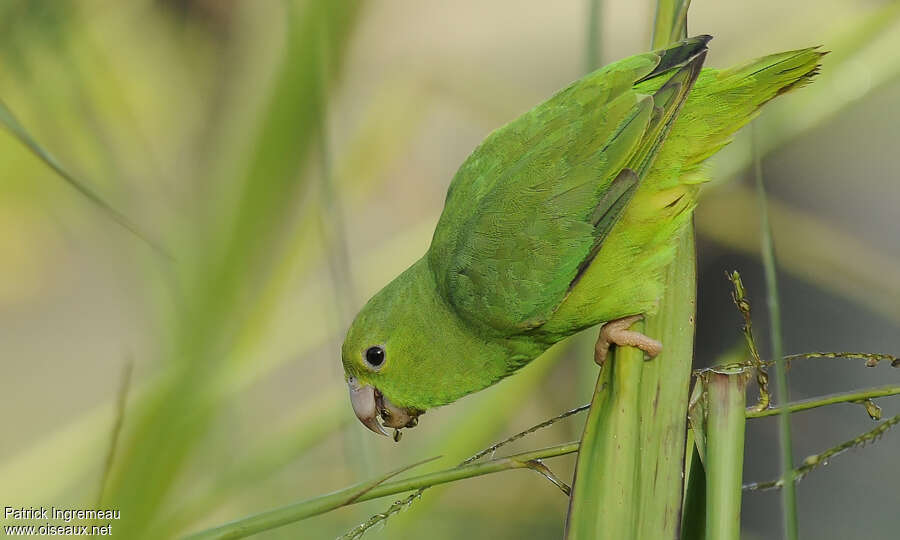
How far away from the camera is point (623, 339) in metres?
1.49

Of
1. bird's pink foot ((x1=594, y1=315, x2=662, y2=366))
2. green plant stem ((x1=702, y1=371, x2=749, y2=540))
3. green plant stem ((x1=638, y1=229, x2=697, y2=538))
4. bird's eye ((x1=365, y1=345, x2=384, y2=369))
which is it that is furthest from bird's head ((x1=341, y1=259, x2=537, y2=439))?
green plant stem ((x1=702, y1=371, x2=749, y2=540))

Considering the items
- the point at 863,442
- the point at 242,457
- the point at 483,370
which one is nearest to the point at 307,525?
the point at 242,457

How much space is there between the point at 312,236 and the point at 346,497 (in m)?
1.25

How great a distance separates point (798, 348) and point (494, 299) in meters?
1.84

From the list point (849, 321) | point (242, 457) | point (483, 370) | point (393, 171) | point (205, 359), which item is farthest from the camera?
point (393, 171)

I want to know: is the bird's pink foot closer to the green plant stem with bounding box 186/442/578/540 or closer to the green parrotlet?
the green parrotlet

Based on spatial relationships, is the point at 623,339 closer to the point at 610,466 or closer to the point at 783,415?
the point at 610,466

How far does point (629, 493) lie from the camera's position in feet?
3.48

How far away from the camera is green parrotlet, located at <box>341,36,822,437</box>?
5.71 ft

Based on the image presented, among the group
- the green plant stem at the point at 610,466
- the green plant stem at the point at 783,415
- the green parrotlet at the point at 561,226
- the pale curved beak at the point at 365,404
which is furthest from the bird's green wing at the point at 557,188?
the green plant stem at the point at 783,415

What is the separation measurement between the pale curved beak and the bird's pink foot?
1.88 ft

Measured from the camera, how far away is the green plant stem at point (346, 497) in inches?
38.7

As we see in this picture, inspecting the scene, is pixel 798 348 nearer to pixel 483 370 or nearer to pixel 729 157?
pixel 729 157

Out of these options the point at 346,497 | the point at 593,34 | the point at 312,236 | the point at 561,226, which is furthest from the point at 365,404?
the point at 593,34
